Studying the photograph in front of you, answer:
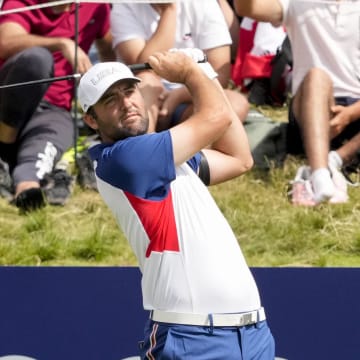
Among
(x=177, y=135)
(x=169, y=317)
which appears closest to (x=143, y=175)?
(x=177, y=135)

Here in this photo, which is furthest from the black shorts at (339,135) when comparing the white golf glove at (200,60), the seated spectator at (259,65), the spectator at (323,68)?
the white golf glove at (200,60)

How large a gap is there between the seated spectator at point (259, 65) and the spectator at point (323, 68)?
515mm

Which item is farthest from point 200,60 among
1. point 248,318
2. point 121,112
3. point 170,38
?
point 170,38

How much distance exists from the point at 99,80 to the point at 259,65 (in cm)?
232

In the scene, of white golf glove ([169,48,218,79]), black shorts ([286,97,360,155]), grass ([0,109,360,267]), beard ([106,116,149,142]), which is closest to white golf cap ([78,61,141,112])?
beard ([106,116,149,142])

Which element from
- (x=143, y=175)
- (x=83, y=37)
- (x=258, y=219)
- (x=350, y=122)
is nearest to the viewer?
(x=143, y=175)

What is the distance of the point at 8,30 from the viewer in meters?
5.09

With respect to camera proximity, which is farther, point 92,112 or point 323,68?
point 323,68

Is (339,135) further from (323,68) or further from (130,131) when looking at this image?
(130,131)

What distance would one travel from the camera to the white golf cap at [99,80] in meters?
3.38

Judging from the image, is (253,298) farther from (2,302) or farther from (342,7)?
(342,7)

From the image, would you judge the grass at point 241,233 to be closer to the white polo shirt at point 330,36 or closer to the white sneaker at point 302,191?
the white sneaker at point 302,191

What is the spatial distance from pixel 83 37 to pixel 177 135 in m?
2.18

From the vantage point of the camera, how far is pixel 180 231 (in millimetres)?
3275
